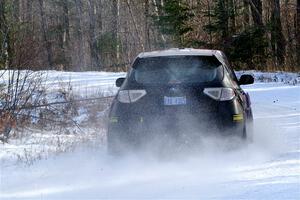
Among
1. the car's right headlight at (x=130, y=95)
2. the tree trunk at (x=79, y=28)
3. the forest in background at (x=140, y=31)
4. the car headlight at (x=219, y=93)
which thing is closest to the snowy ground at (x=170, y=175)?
the car headlight at (x=219, y=93)

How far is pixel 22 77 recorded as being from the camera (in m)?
11.1

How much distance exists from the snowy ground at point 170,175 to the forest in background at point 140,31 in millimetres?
3675

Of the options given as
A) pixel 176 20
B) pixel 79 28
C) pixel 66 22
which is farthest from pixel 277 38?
pixel 66 22

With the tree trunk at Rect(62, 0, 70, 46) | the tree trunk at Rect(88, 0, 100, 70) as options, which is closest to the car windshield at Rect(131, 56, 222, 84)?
the tree trunk at Rect(88, 0, 100, 70)

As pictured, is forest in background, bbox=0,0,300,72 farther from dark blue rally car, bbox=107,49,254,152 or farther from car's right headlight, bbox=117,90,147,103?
dark blue rally car, bbox=107,49,254,152

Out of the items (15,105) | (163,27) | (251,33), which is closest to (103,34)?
(163,27)

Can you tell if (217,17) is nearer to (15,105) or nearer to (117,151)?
(15,105)

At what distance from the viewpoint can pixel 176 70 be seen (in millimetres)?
7605

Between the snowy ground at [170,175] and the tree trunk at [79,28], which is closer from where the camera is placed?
the snowy ground at [170,175]

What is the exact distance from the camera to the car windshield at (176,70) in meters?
7.51

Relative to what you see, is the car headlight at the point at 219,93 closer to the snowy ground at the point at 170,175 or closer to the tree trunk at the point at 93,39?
the snowy ground at the point at 170,175

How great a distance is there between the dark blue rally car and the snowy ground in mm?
289

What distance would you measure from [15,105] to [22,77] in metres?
0.64

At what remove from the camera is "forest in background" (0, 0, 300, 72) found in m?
16.0
